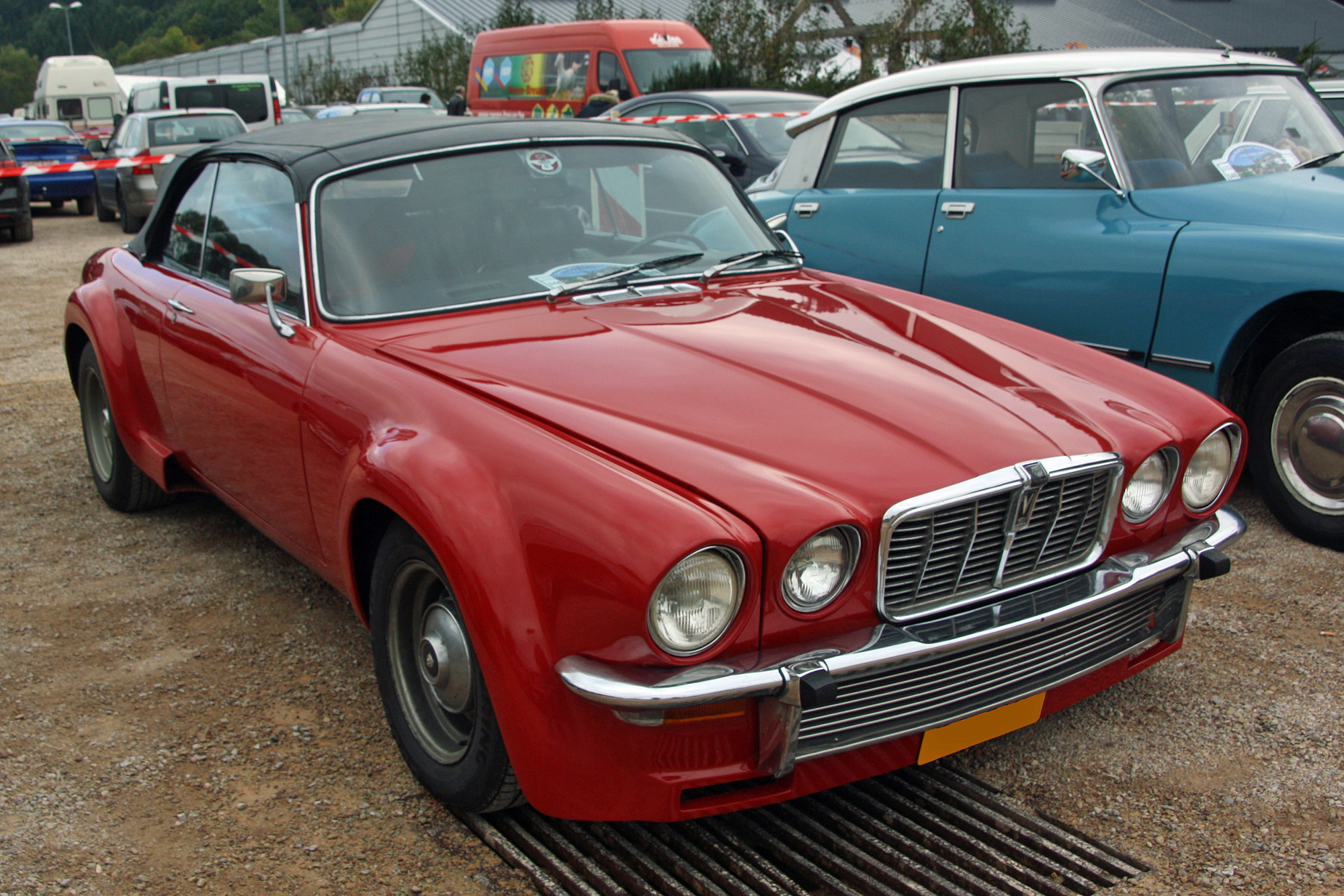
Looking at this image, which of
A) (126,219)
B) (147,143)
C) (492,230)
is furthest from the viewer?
(126,219)

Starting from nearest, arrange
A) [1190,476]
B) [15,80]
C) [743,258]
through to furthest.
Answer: [1190,476]
[743,258]
[15,80]

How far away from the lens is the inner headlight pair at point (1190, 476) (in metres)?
2.70

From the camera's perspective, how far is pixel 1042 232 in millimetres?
4766

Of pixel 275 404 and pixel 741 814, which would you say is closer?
pixel 741 814

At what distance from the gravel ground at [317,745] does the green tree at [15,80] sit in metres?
93.3

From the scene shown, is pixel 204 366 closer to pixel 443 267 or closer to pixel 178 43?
pixel 443 267

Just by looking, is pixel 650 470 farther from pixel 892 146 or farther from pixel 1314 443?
pixel 892 146

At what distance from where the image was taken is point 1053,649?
2.51 m

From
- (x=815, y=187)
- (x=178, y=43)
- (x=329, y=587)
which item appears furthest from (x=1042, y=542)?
(x=178, y=43)

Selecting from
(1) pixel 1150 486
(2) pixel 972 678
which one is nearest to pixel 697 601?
(2) pixel 972 678

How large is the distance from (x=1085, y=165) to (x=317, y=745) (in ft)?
11.7

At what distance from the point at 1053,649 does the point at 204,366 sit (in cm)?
267

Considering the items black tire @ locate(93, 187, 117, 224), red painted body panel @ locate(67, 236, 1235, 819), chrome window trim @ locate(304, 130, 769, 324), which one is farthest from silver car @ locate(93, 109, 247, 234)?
red painted body panel @ locate(67, 236, 1235, 819)

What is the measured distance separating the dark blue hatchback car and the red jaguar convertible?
125cm
